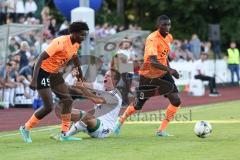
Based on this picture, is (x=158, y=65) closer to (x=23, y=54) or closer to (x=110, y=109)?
(x=110, y=109)

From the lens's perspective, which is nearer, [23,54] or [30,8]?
[23,54]

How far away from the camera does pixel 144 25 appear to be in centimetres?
4888

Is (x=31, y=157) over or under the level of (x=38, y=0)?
under

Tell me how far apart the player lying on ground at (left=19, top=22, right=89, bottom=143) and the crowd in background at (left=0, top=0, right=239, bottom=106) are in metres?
11.7

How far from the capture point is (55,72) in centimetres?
1530

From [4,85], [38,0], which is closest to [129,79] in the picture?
[4,85]

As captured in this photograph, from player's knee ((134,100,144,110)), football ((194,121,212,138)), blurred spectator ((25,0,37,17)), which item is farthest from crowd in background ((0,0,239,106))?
football ((194,121,212,138))

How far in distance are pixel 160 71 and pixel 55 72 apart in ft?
7.73

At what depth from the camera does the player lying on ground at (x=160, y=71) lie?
16.2 m

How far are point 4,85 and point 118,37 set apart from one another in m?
8.69

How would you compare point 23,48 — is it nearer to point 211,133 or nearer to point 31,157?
point 211,133

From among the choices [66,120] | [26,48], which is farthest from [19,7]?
[66,120]

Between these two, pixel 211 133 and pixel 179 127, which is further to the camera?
pixel 179 127

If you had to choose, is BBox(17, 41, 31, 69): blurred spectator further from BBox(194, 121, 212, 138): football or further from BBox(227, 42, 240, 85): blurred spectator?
BBox(227, 42, 240, 85): blurred spectator
